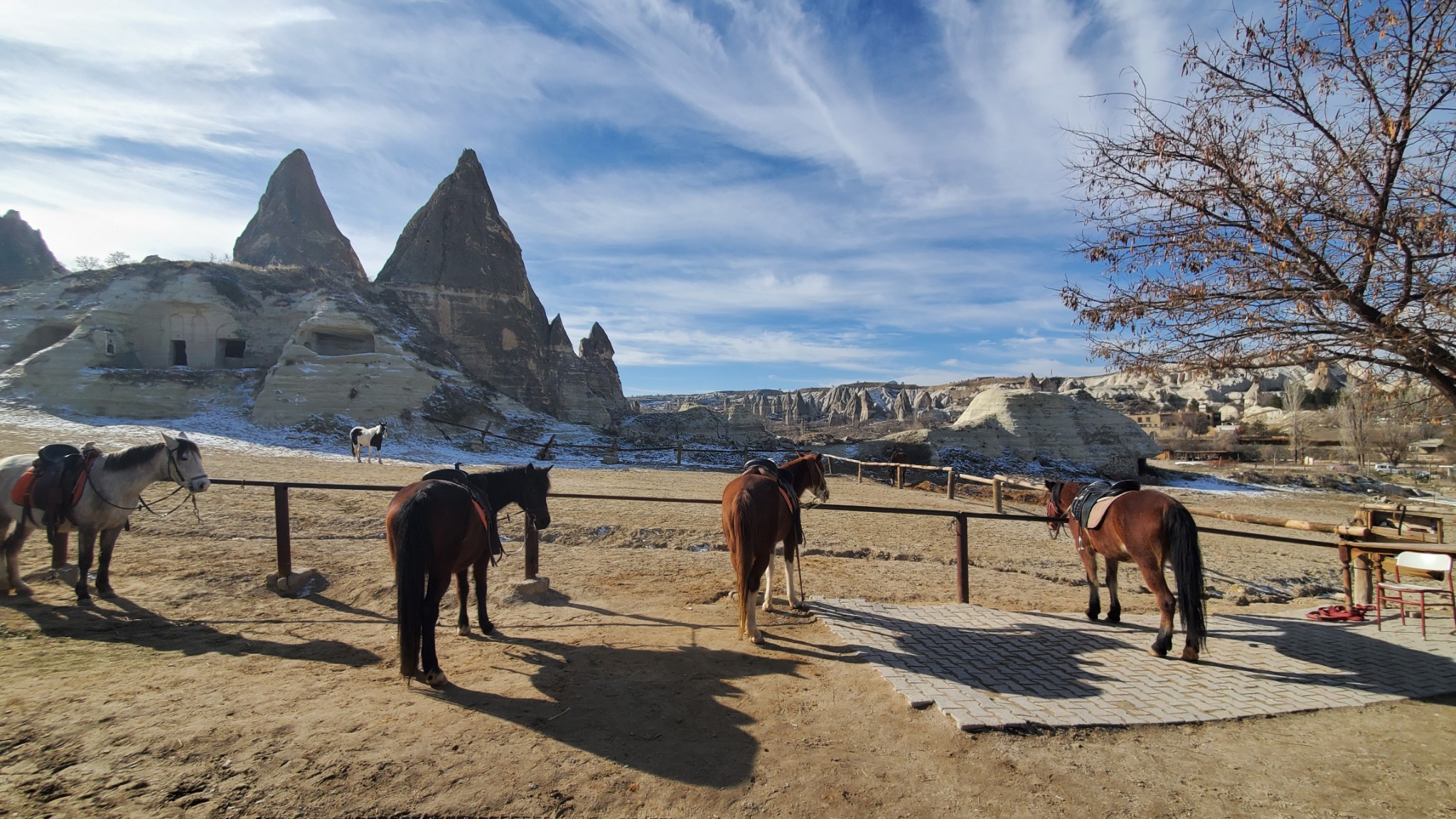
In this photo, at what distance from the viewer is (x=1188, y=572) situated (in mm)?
4730

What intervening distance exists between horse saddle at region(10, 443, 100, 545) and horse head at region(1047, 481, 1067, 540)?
9.97 meters

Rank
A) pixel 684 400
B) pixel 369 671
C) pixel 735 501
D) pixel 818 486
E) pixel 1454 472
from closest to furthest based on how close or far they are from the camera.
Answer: pixel 369 671 → pixel 735 501 → pixel 818 486 → pixel 1454 472 → pixel 684 400

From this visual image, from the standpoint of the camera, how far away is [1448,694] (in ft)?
14.3

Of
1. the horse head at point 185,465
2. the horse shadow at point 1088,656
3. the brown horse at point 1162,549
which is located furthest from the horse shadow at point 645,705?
the horse head at point 185,465

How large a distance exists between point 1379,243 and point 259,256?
62.6 meters

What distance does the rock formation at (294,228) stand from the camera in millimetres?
48688

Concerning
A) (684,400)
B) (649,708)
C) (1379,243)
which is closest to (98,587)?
(649,708)

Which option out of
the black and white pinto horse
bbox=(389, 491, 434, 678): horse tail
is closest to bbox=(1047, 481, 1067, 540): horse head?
bbox=(389, 491, 434, 678): horse tail

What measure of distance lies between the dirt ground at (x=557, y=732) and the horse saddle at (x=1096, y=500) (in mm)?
1988

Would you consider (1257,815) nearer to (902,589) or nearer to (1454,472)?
(902,589)

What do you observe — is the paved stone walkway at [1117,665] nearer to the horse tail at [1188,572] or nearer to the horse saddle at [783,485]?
the horse tail at [1188,572]

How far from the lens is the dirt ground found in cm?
287

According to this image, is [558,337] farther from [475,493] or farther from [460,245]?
[475,493]

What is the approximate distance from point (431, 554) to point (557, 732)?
5.10 feet
